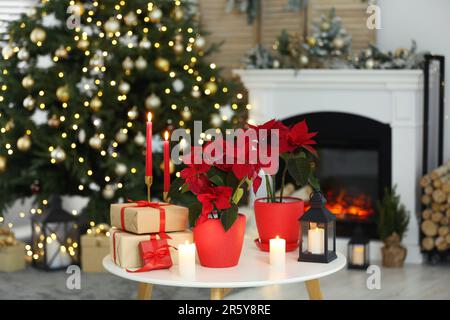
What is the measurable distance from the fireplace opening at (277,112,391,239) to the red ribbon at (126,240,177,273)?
279 cm

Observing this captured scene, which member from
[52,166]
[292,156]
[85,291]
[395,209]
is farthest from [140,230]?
[395,209]

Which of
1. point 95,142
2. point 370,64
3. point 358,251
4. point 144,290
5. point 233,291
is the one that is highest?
point 370,64

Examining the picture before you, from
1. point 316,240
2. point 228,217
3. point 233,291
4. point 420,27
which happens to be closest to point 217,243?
point 228,217

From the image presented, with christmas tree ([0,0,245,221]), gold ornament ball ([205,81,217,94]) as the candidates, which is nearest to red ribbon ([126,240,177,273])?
christmas tree ([0,0,245,221])

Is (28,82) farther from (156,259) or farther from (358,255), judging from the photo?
(156,259)

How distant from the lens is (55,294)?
157 inches

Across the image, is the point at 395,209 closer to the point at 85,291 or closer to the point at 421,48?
the point at 421,48

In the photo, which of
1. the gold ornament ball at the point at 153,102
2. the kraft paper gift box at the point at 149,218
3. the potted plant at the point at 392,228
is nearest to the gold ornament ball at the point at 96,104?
the gold ornament ball at the point at 153,102

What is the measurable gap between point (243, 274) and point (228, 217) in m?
0.17

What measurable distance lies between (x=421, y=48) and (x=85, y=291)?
99.8 inches

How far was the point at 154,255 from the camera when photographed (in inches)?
90.6

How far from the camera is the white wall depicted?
4922 mm

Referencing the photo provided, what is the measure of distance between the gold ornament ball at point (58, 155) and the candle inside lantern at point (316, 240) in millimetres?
2131
